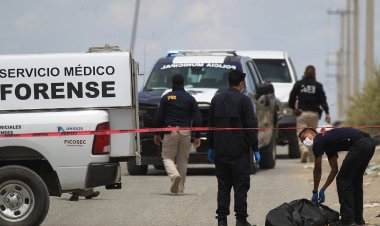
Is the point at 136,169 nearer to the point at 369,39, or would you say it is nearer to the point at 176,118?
the point at 176,118

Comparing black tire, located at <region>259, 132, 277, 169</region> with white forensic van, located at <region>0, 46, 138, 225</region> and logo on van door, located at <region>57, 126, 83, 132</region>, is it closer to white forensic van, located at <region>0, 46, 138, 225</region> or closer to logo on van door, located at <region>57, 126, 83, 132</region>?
white forensic van, located at <region>0, 46, 138, 225</region>

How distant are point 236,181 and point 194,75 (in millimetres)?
8883

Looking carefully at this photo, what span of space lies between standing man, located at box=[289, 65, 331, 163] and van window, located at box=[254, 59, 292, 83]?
5601 mm

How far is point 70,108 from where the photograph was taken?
1332 centimetres

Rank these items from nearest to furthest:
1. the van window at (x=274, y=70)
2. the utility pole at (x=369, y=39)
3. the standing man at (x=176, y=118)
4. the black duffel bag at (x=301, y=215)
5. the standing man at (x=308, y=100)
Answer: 1. the black duffel bag at (x=301, y=215)
2. the standing man at (x=176, y=118)
3. the standing man at (x=308, y=100)
4. the van window at (x=274, y=70)
5. the utility pole at (x=369, y=39)

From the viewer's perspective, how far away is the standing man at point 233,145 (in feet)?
42.7

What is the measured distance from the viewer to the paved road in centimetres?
1460

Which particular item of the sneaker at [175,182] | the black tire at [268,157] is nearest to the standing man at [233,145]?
the sneaker at [175,182]

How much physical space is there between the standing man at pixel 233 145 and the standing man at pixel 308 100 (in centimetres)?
1026

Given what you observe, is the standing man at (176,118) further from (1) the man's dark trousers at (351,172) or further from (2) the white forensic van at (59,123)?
(1) the man's dark trousers at (351,172)

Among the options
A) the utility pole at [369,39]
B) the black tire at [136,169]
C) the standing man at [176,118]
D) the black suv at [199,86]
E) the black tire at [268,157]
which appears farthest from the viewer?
the utility pole at [369,39]

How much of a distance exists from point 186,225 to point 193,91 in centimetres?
735

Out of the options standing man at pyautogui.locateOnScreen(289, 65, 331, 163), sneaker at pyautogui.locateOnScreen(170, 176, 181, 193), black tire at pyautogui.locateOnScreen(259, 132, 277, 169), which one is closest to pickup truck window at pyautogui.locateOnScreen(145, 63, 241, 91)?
standing man at pyautogui.locateOnScreen(289, 65, 331, 163)

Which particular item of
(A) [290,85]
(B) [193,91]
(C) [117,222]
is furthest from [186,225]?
(A) [290,85]
